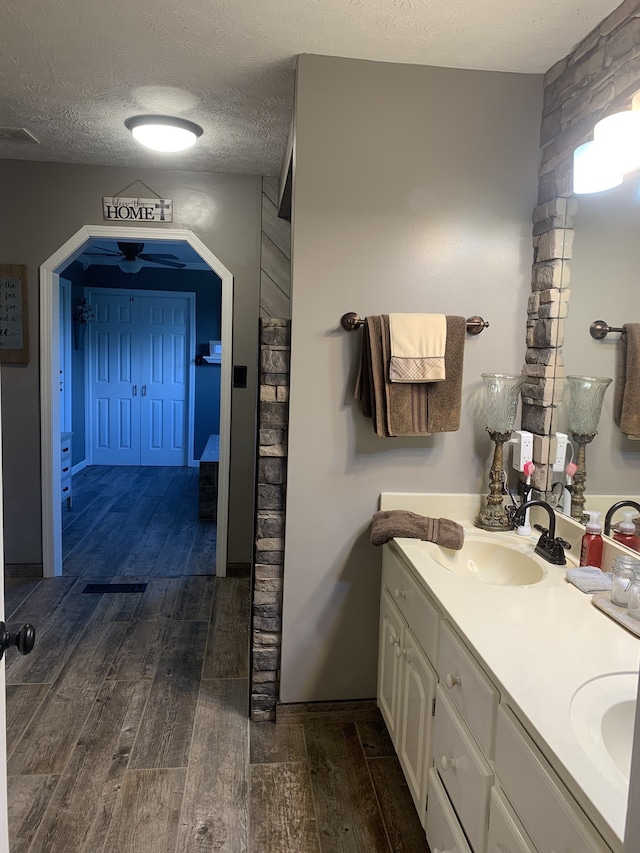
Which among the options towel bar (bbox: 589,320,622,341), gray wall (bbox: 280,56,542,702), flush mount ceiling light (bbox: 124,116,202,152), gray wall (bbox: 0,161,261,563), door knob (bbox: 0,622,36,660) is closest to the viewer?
door knob (bbox: 0,622,36,660)

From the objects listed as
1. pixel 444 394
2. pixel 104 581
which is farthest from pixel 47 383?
pixel 444 394

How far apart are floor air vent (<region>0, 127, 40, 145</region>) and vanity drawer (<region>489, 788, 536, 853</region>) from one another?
3.32 meters

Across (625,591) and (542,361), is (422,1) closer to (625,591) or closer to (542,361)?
(542,361)

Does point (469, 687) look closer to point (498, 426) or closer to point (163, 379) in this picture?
point (498, 426)

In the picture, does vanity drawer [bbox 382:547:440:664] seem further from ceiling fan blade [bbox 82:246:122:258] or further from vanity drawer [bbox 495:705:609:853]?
ceiling fan blade [bbox 82:246:122:258]

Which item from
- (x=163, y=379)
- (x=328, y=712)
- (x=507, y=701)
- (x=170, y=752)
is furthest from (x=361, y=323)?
(x=163, y=379)

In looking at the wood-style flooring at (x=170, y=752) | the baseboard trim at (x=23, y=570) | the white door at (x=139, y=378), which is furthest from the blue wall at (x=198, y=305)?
the wood-style flooring at (x=170, y=752)

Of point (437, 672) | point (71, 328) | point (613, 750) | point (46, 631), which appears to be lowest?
point (46, 631)

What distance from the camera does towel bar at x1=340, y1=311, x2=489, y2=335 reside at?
88.4 inches

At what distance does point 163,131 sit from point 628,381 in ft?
7.29

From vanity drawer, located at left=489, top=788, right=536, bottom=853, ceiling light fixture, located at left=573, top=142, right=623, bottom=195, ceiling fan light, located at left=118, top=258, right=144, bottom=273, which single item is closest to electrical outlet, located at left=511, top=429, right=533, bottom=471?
ceiling light fixture, located at left=573, top=142, right=623, bottom=195

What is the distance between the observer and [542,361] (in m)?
2.26

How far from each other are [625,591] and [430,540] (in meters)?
0.67

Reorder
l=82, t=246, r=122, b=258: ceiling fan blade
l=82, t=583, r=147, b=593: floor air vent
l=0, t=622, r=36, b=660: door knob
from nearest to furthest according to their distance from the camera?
l=0, t=622, r=36, b=660: door knob → l=82, t=583, r=147, b=593: floor air vent → l=82, t=246, r=122, b=258: ceiling fan blade
